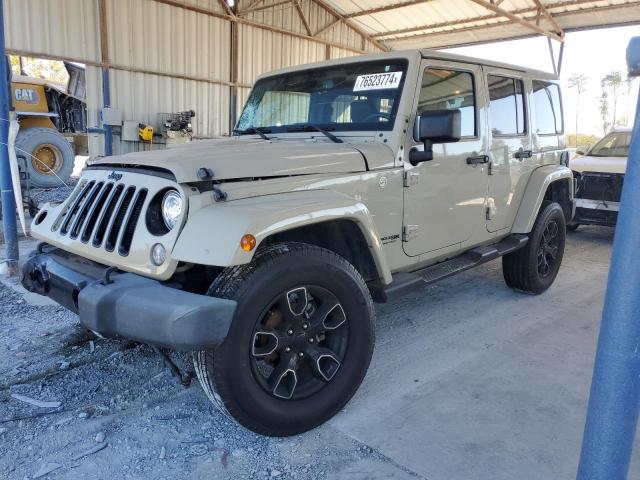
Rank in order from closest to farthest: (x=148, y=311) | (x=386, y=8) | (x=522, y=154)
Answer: (x=148, y=311) → (x=522, y=154) → (x=386, y=8)

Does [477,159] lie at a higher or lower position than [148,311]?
higher

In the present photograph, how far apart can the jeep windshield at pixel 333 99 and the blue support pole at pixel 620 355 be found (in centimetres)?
204

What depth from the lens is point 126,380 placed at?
10.1ft

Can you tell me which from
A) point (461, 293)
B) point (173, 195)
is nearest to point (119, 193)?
point (173, 195)

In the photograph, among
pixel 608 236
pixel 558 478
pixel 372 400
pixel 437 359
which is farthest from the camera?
pixel 608 236

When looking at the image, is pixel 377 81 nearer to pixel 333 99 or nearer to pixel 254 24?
pixel 333 99

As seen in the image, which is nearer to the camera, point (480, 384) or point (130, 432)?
point (130, 432)

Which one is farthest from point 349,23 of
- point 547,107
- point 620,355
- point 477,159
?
point 620,355

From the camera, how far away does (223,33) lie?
47.2 ft

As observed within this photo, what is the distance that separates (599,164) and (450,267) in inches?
202

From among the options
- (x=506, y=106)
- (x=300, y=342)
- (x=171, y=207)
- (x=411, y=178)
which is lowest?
(x=300, y=342)

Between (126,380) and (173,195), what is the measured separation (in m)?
1.32

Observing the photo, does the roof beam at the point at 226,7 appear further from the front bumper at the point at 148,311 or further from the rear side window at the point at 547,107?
the front bumper at the point at 148,311

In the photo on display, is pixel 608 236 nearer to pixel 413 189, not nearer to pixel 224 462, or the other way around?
pixel 413 189
